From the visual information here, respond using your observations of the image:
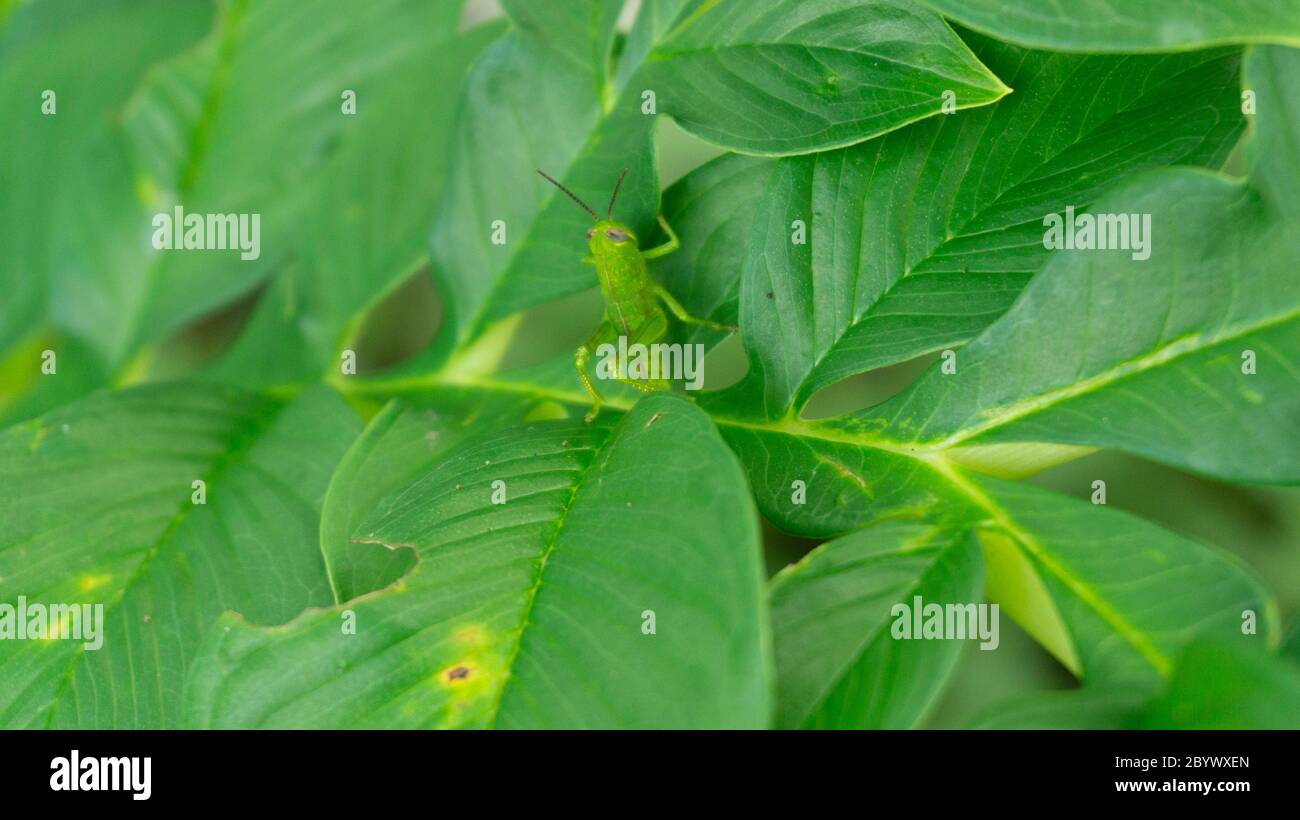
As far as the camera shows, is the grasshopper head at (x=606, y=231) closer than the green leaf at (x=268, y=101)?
Yes

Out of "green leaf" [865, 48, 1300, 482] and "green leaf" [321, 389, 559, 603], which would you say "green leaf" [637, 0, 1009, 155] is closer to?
"green leaf" [865, 48, 1300, 482]

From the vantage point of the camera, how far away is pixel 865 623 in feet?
2.35

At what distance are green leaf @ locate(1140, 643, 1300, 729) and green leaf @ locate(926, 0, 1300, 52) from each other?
1.31 ft

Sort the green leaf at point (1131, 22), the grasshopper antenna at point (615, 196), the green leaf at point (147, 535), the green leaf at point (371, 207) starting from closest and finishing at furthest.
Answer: the green leaf at point (1131, 22) < the green leaf at point (147, 535) < the grasshopper antenna at point (615, 196) < the green leaf at point (371, 207)

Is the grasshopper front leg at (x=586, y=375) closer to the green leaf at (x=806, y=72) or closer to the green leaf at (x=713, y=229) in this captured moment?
the green leaf at (x=713, y=229)


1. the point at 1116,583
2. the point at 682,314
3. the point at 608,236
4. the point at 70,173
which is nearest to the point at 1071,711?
the point at 1116,583

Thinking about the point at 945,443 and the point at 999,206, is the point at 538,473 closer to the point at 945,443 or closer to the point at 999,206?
the point at 945,443

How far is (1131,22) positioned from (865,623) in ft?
1.51

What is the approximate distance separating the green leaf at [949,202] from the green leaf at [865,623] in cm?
18

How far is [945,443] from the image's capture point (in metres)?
0.79

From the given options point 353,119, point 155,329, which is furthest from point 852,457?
point 155,329

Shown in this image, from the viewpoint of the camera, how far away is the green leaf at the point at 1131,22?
2.13 feet

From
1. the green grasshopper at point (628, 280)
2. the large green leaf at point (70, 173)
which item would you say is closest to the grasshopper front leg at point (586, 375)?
the green grasshopper at point (628, 280)
